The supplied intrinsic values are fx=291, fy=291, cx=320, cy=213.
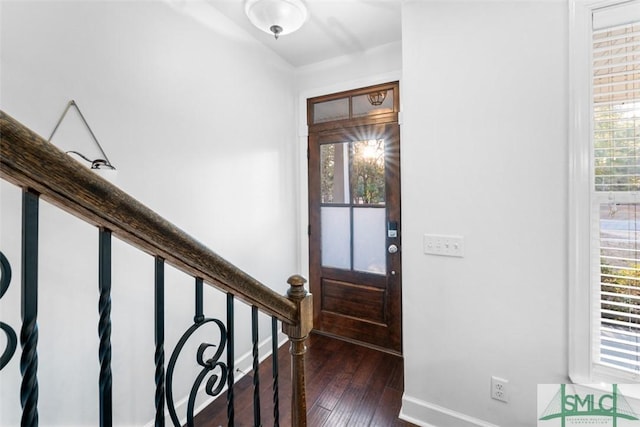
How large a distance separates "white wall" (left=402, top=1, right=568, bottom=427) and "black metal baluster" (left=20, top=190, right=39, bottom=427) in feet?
5.54

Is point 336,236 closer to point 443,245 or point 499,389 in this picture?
point 443,245

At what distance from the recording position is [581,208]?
139 cm

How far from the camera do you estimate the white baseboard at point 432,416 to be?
5.42 feet

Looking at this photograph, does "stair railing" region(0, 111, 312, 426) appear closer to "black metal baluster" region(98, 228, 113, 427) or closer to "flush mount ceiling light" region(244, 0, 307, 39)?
"black metal baluster" region(98, 228, 113, 427)

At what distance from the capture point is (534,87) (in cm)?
147

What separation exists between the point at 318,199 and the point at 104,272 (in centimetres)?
241

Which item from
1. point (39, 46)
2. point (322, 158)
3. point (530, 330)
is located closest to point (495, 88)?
point (530, 330)

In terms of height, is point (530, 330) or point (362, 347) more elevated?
point (530, 330)

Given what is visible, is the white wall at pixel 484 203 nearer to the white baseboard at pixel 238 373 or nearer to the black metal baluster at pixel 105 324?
the white baseboard at pixel 238 373

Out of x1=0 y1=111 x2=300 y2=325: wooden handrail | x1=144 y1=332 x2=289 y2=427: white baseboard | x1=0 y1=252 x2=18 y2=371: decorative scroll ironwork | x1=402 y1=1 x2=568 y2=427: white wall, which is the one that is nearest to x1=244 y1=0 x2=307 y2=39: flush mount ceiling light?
x1=402 y1=1 x2=568 y2=427: white wall

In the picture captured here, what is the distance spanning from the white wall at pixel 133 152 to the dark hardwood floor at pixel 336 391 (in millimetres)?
321

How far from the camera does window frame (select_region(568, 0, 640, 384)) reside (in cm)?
137

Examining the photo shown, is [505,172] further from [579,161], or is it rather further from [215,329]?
[215,329]

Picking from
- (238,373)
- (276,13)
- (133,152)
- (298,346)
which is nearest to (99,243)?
(298,346)
